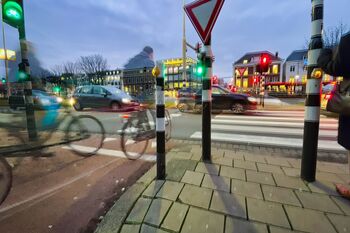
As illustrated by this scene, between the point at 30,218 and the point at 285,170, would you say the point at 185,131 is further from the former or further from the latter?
the point at 30,218

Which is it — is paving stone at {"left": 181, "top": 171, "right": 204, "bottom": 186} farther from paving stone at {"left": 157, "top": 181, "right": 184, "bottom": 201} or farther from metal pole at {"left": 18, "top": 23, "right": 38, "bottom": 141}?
metal pole at {"left": 18, "top": 23, "right": 38, "bottom": 141}

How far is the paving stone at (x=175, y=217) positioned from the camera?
5.68 ft

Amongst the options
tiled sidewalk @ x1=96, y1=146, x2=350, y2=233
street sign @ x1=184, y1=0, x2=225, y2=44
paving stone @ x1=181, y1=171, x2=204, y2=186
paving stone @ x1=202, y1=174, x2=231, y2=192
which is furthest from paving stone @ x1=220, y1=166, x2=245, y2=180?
street sign @ x1=184, y1=0, x2=225, y2=44

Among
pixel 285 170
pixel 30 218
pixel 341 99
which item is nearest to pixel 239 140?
pixel 285 170

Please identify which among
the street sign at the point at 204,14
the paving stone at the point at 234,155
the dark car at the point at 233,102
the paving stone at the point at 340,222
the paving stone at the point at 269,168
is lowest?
the paving stone at the point at 340,222

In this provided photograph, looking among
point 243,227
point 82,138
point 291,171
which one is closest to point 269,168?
point 291,171

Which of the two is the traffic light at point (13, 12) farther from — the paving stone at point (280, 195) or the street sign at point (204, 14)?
the paving stone at point (280, 195)

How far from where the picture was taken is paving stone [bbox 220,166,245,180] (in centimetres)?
274

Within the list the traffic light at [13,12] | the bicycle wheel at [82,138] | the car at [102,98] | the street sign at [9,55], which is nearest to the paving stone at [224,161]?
the bicycle wheel at [82,138]

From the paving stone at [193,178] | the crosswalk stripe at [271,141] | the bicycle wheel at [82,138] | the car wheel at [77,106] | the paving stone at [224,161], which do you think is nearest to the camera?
the paving stone at [193,178]

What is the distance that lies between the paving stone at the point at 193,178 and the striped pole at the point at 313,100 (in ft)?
4.48

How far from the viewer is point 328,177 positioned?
107 inches

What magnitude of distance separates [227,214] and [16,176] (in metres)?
3.22

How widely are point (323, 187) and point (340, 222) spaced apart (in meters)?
0.72
